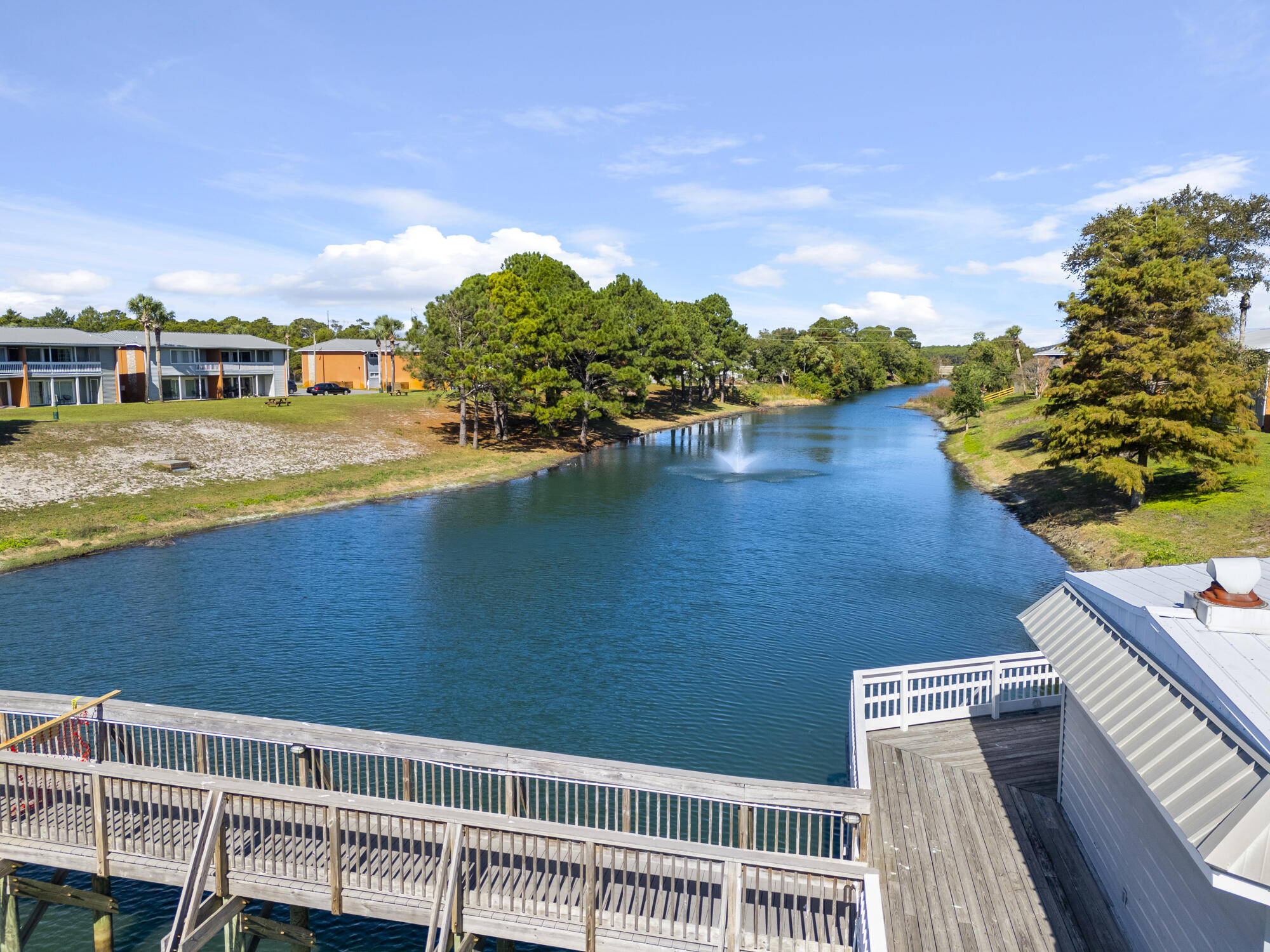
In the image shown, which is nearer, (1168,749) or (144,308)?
(1168,749)

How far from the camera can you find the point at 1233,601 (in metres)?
9.70

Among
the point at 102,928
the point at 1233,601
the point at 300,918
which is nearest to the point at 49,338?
the point at 102,928

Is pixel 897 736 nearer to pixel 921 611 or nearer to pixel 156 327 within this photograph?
pixel 921 611

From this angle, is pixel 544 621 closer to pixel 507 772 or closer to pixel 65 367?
pixel 507 772

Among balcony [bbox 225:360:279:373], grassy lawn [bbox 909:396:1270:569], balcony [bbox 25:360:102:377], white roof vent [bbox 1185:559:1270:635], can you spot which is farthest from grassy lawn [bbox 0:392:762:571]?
white roof vent [bbox 1185:559:1270:635]

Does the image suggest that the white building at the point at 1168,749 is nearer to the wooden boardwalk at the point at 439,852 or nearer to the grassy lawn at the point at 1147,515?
the wooden boardwalk at the point at 439,852

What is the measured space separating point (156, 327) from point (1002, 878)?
87.2 meters

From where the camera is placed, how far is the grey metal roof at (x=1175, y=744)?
6602 mm

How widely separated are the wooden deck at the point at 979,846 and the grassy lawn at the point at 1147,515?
71.2 feet

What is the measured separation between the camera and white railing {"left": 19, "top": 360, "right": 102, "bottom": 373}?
72781 millimetres

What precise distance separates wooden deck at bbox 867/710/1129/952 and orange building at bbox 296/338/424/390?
104 metres

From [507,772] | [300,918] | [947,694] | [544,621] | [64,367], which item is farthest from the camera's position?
[64,367]

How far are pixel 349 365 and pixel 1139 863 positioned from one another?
11408cm

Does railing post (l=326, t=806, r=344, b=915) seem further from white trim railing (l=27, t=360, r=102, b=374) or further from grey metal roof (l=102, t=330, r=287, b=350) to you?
grey metal roof (l=102, t=330, r=287, b=350)
